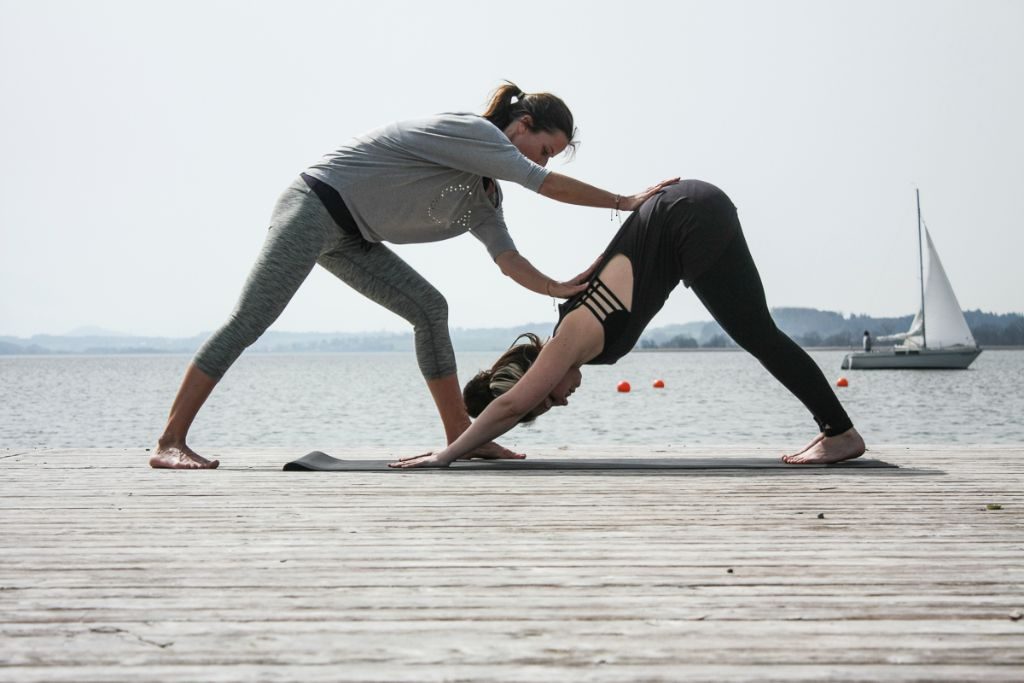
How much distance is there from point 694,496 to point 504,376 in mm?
1355

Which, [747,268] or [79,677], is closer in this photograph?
[79,677]

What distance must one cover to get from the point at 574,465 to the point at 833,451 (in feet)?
3.43

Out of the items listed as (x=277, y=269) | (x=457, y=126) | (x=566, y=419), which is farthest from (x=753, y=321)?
(x=566, y=419)

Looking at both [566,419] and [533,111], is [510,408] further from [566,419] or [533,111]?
[566,419]

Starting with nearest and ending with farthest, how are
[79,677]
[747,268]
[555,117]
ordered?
[79,677] < [747,268] < [555,117]

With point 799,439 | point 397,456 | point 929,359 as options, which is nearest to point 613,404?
point 799,439

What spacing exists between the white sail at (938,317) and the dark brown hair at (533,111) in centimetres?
5026

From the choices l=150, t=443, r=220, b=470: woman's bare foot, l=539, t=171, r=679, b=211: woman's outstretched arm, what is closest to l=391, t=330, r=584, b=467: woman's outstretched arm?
l=539, t=171, r=679, b=211: woman's outstretched arm

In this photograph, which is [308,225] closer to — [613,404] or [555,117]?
[555,117]

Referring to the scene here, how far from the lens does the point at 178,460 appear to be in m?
4.29

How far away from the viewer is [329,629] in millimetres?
1717

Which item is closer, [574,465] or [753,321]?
[753,321]

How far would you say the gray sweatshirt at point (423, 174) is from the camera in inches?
162

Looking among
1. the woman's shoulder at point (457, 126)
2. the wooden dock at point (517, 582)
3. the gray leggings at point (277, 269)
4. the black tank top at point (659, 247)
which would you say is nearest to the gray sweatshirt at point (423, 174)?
the woman's shoulder at point (457, 126)
